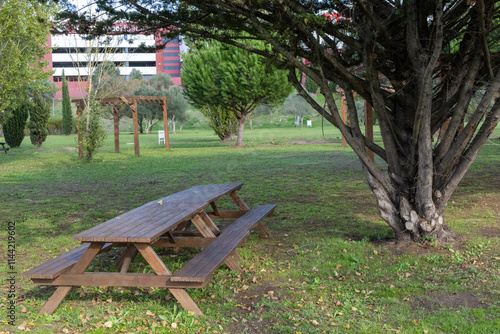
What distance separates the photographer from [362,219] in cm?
694

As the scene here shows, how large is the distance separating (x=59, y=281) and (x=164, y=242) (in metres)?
A: 1.49

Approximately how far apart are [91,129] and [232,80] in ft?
26.5

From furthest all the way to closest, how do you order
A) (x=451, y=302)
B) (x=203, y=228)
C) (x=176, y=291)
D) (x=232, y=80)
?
(x=232, y=80) < (x=203, y=228) < (x=451, y=302) < (x=176, y=291)

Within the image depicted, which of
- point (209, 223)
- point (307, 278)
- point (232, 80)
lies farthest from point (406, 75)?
point (232, 80)

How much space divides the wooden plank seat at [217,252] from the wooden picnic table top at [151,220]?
344 millimetres

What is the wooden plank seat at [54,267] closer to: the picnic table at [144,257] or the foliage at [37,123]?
the picnic table at [144,257]

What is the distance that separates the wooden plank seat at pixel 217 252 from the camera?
11.6 ft

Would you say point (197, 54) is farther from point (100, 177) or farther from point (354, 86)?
point (354, 86)

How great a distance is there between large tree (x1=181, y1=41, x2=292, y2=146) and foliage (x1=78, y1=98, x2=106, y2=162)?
757 cm

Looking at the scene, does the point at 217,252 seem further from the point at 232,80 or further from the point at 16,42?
the point at 232,80

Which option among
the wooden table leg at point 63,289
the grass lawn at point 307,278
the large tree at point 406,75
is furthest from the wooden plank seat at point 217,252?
the large tree at point 406,75

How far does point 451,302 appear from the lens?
378 cm

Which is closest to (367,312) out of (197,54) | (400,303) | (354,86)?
(400,303)

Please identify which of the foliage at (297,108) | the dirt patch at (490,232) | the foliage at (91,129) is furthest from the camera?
the foliage at (297,108)
